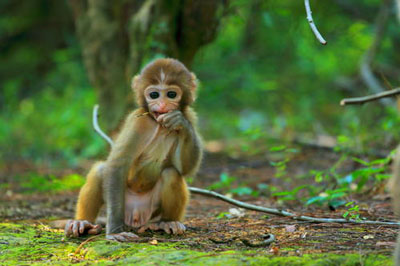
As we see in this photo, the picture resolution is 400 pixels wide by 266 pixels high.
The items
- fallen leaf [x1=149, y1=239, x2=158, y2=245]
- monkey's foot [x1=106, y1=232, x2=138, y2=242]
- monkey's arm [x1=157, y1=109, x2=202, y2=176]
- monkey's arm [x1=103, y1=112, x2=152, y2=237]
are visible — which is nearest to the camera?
fallen leaf [x1=149, y1=239, x2=158, y2=245]

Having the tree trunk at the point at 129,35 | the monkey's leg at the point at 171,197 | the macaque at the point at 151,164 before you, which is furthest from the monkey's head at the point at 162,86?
the tree trunk at the point at 129,35

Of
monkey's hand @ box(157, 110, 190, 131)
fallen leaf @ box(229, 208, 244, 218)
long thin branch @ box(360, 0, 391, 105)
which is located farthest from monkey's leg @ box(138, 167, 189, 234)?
long thin branch @ box(360, 0, 391, 105)

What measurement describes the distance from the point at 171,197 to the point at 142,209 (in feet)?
1.16

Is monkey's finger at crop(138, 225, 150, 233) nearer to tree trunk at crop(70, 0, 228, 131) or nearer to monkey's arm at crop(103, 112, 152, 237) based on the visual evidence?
monkey's arm at crop(103, 112, 152, 237)

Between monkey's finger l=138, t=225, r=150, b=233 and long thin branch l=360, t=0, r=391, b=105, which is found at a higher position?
long thin branch l=360, t=0, r=391, b=105

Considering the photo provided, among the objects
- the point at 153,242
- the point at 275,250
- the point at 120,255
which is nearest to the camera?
the point at 275,250

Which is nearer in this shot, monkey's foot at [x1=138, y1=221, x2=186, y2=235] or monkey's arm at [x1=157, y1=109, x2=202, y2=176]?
monkey's foot at [x1=138, y1=221, x2=186, y2=235]

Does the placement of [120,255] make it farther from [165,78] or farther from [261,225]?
[165,78]

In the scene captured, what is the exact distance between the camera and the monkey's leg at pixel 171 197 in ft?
14.9

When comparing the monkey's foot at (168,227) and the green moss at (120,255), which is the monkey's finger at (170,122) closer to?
the monkey's foot at (168,227)

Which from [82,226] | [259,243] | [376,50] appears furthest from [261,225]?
[376,50]

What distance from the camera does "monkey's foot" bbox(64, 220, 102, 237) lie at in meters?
4.19

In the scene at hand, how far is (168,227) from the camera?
4402 mm

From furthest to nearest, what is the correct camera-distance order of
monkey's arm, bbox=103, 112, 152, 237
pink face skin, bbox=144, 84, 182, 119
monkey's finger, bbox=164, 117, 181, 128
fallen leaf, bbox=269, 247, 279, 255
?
pink face skin, bbox=144, 84, 182, 119 < monkey's finger, bbox=164, 117, 181, 128 < monkey's arm, bbox=103, 112, 152, 237 < fallen leaf, bbox=269, 247, 279, 255
